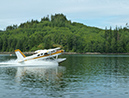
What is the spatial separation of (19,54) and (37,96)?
92.5 ft

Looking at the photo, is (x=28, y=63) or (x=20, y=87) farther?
(x=28, y=63)

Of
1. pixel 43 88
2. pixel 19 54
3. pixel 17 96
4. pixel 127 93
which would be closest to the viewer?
pixel 17 96

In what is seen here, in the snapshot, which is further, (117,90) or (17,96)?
(117,90)

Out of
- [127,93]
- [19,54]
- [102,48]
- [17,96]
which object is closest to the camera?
[17,96]

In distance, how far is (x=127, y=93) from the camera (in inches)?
739

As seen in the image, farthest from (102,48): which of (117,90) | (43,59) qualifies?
(117,90)

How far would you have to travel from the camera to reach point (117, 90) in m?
19.9

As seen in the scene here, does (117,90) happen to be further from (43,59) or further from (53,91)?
(43,59)

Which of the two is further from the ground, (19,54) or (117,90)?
(19,54)

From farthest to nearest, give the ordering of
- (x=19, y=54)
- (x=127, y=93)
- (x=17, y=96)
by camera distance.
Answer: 1. (x=19, y=54)
2. (x=127, y=93)
3. (x=17, y=96)

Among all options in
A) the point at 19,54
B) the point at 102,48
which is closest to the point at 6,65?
the point at 19,54

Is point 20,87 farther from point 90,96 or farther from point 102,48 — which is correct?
point 102,48

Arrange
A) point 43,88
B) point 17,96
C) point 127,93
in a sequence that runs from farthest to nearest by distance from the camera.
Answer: point 43,88 → point 127,93 → point 17,96

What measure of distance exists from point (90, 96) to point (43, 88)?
519cm
